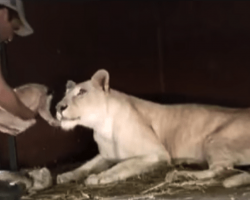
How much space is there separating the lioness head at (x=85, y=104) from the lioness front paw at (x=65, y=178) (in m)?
0.14

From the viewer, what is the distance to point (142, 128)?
144cm

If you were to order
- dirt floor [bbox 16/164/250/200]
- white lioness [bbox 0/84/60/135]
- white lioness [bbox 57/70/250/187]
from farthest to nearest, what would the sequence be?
1. white lioness [bbox 0/84/60/135]
2. white lioness [bbox 57/70/250/187]
3. dirt floor [bbox 16/164/250/200]

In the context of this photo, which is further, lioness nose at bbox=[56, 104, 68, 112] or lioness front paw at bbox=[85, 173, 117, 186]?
lioness nose at bbox=[56, 104, 68, 112]

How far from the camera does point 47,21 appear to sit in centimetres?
169

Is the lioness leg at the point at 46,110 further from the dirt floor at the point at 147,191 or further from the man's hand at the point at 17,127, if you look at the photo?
the dirt floor at the point at 147,191

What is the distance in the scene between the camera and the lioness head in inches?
56.7

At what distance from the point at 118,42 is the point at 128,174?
0.62 meters

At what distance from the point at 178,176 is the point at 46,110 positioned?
1.94 ft

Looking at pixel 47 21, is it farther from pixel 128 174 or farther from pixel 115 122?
pixel 128 174

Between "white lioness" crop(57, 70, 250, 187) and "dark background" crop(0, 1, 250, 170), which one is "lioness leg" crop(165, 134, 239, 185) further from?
"dark background" crop(0, 1, 250, 170)

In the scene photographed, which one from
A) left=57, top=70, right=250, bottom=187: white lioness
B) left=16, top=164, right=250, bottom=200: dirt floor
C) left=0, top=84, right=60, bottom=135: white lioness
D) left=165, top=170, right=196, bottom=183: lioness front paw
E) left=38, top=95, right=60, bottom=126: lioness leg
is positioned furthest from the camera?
left=38, top=95, right=60, bottom=126: lioness leg

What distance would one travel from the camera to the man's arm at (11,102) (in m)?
1.36

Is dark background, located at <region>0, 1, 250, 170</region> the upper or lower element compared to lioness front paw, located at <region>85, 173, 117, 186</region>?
upper

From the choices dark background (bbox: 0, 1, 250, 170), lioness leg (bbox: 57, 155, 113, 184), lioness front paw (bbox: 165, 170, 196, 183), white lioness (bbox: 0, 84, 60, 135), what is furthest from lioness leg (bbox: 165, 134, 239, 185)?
white lioness (bbox: 0, 84, 60, 135)
